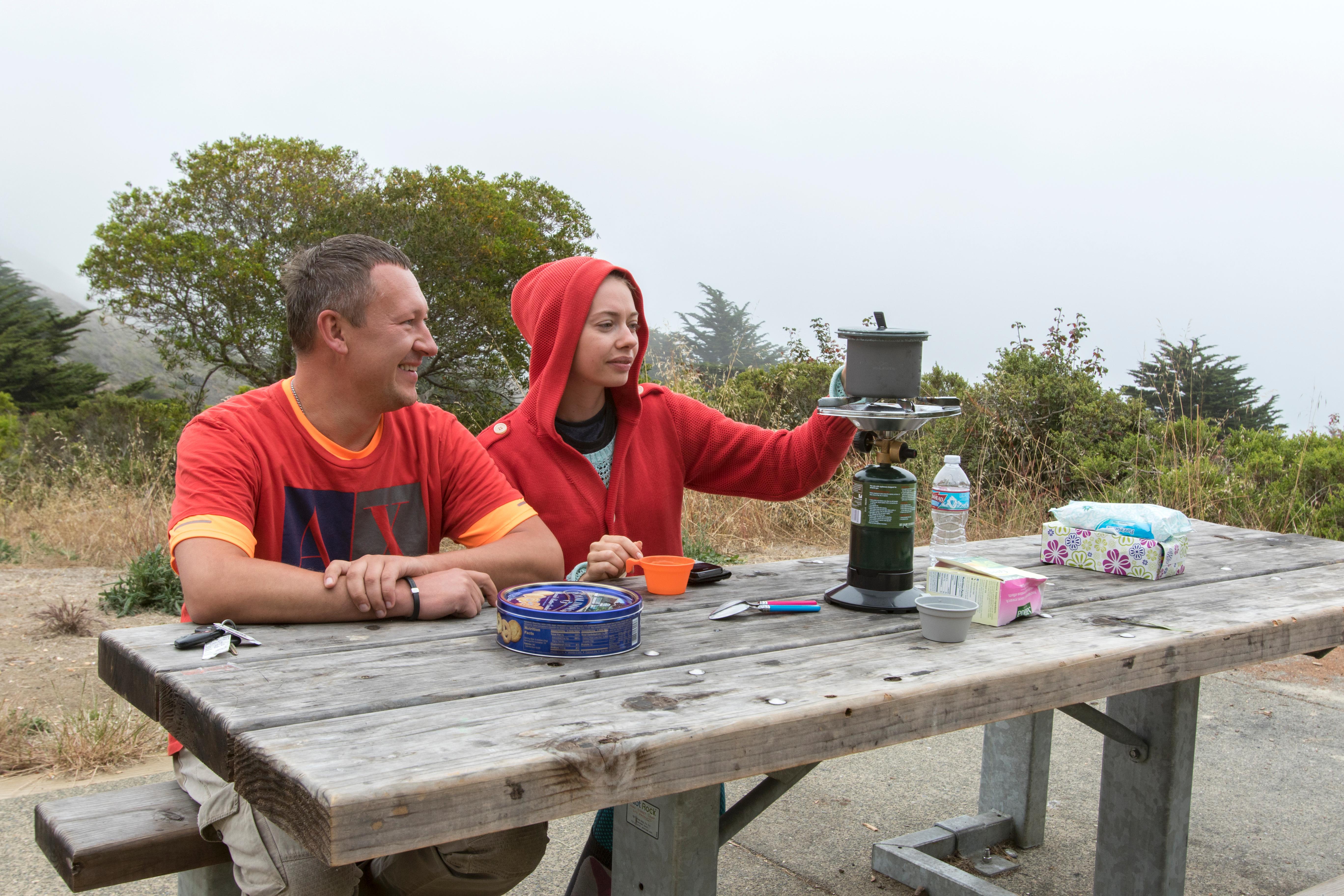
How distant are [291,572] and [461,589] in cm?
30

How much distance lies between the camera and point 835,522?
6.95 meters

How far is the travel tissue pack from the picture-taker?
6.27ft

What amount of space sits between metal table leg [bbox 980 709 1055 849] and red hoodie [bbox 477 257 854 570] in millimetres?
890

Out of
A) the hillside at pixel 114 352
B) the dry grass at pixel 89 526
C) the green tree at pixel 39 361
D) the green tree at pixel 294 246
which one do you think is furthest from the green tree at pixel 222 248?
the dry grass at pixel 89 526

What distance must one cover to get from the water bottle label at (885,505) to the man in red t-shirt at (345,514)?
71 cm

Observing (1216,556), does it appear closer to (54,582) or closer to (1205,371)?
(54,582)

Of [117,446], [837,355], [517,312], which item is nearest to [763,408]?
[837,355]

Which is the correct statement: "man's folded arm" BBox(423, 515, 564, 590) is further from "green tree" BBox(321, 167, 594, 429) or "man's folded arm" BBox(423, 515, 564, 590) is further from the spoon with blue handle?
"green tree" BBox(321, 167, 594, 429)

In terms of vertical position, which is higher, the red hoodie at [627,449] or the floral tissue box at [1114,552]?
the red hoodie at [627,449]

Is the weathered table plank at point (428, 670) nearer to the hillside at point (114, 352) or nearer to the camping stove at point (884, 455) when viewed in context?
the camping stove at point (884, 455)

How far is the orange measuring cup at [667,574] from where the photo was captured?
6.99 feet

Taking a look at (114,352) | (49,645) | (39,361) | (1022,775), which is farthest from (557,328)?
(114,352)

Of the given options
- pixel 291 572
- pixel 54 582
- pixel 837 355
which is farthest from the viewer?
pixel 837 355

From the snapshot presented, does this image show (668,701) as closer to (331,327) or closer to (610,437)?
(331,327)
